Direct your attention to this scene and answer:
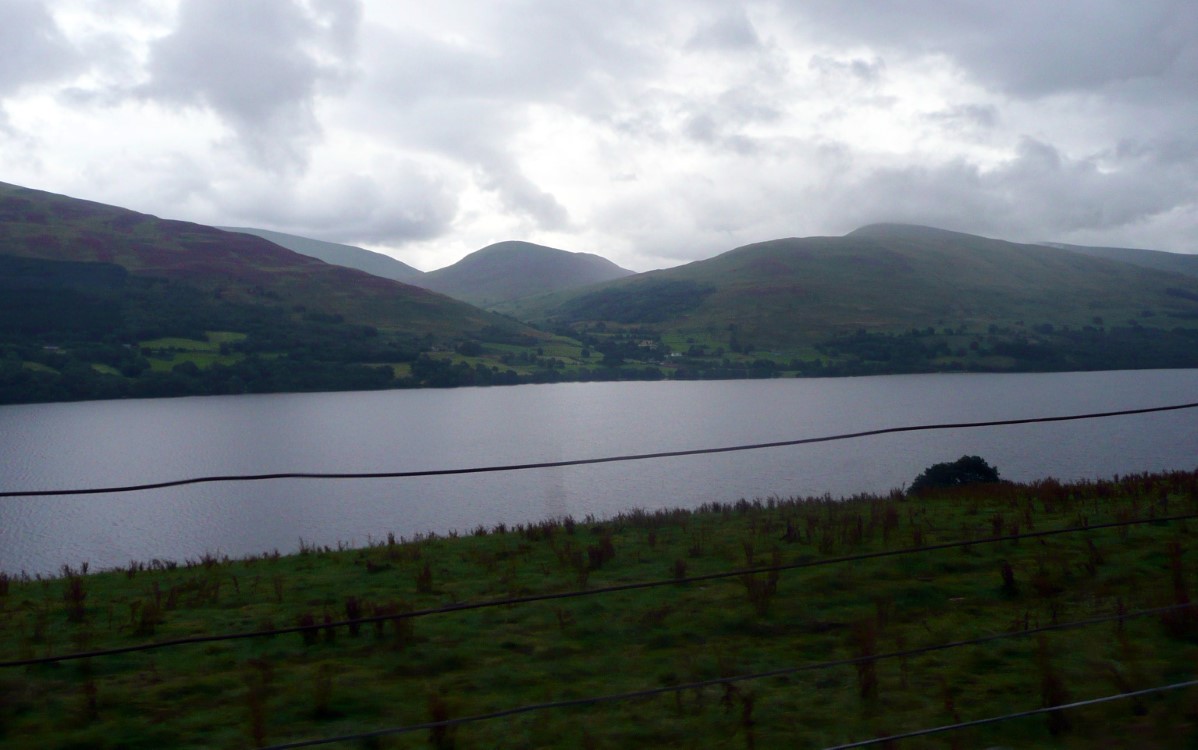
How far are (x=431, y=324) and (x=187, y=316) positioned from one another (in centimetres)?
2298

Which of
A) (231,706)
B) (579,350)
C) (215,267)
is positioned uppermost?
(215,267)

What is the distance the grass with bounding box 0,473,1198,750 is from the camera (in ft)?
13.3

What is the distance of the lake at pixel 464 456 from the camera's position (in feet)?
63.0

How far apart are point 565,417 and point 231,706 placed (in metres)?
33.5

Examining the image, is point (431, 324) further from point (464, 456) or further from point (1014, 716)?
point (1014, 716)

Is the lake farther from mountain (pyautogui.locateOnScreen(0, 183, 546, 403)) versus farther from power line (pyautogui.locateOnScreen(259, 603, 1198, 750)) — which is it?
power line (pyautogui.locateOnScreen(259, 603, 1198, 750))

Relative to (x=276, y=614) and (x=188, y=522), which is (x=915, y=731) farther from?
(x=188, y=522)

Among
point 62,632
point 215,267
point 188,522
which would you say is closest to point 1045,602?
point 62,632

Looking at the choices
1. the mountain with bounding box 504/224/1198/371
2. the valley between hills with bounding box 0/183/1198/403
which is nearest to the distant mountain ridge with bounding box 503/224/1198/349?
the mountain with bounding box 504/224/1198/371

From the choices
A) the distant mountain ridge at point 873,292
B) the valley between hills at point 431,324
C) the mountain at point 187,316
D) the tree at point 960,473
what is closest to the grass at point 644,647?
the tree at point 960,473

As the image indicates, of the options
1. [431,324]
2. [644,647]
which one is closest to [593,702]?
[644,647]

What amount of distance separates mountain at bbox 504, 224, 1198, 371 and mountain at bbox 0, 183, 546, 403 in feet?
92.6

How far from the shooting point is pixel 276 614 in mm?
6426

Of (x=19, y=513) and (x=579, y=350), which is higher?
(x=579, y=350)
